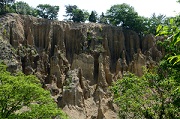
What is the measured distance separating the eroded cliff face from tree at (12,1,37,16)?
720 centimetres

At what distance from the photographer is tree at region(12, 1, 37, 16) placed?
5465 centimetres

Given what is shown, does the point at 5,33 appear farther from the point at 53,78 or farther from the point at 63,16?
the point at 63,16

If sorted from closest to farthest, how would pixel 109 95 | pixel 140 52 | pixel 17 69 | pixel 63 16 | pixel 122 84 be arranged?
pixel 122 84
pixel 17 69
pixel 109 95
pixel 140 52
pixel 63 16

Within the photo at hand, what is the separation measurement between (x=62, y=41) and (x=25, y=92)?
112 feet

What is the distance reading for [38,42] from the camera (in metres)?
47.0

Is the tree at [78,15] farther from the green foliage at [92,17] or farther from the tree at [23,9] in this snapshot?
the tree at [23,9]

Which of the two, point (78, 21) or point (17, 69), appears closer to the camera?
Result: point (17, 69)

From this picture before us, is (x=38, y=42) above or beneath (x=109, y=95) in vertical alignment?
above

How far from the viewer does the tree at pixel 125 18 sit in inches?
2153

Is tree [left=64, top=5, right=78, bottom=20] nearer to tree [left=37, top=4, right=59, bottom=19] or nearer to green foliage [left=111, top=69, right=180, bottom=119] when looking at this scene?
tree [left=37, top=4, right=59, bottom=19]

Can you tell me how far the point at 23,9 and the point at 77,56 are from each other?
1693 centimetres

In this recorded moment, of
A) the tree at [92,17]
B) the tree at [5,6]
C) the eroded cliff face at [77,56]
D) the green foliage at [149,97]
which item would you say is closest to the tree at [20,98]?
the green foliage at [149,97]

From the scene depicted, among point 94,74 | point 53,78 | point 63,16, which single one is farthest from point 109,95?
point 63,16

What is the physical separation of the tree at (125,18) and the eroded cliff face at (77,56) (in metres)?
2.12
